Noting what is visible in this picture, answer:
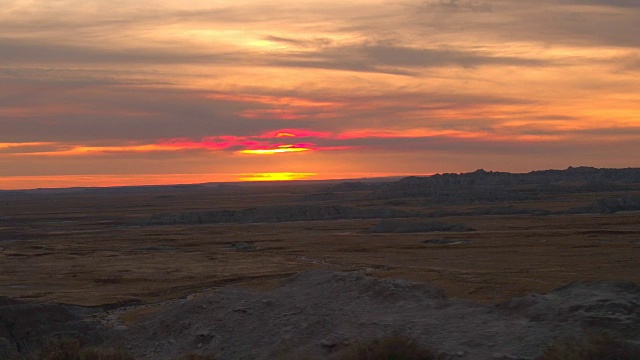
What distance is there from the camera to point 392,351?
1537cm

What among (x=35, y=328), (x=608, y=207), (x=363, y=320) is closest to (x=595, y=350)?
(x=363, y=320)

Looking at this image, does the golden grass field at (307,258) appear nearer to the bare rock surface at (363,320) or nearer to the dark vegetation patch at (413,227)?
the dark vegetation patch at (413,227)

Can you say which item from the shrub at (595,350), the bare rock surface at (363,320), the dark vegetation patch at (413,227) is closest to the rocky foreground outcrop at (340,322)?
the bare rock surface at (363,320)

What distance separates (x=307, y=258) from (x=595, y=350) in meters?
A: 43.6

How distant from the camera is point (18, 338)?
2328 cm

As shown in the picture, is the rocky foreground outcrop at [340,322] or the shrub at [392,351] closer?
the shrub at [392,351]

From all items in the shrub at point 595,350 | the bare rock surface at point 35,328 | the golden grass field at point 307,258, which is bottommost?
the golden grass field at point 307,258

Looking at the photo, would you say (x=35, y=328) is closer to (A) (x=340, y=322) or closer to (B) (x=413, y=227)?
(A) (x=340, y=322)

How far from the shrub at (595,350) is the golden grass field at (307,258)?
17.9m

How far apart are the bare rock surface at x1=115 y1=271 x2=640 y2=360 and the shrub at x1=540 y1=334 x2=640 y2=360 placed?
17.4 inches

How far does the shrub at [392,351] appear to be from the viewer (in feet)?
50.3

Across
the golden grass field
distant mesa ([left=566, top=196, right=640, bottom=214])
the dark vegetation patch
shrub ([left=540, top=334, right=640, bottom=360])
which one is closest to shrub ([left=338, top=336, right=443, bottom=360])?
shrub ([left=540, top=334, right=640, bottom=360])

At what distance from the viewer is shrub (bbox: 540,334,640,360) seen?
46.9 ft

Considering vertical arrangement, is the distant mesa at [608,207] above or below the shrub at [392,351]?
above
